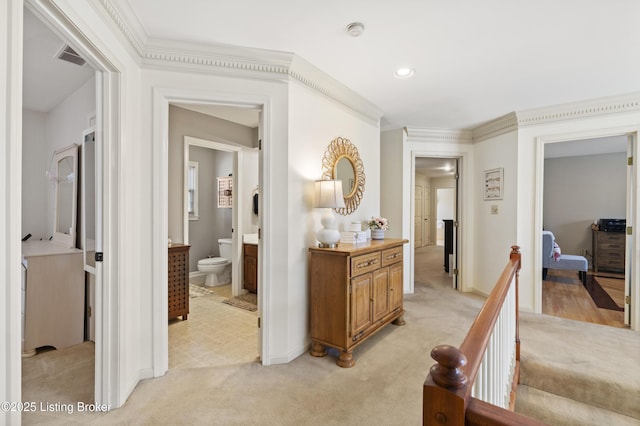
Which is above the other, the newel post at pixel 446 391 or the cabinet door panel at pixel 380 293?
the newel post at pixel 446 391

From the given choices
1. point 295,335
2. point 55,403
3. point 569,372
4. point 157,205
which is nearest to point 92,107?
point 157,205

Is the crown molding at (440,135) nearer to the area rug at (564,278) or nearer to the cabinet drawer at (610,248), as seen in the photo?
the area rug at (564,278)

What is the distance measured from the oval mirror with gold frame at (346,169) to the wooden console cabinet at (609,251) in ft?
17.0

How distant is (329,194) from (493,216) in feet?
A: 8.73

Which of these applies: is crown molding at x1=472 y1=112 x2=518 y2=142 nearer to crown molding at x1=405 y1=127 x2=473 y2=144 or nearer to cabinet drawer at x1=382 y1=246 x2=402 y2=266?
crown molding at x1=405 y1=127 x2=473 y2=144

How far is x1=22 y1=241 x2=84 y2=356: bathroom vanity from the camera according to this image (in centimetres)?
249

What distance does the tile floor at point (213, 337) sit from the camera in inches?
95.9

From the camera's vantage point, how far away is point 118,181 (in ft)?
6.14

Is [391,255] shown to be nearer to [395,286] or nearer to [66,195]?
[395,286]

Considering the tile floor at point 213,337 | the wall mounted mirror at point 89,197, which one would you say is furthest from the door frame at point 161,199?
the wall mounted mirror at point 89,197

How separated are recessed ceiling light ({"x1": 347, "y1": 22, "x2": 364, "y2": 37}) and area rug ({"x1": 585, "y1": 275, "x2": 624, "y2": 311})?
424 centimetres

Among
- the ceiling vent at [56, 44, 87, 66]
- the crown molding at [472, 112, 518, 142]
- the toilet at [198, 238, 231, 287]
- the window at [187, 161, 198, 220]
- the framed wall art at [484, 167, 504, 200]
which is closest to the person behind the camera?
the ceiling vent at [56, 44, 87, 66]

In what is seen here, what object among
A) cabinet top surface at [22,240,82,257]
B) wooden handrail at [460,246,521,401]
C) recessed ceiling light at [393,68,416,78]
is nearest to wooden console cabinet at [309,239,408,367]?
wooden handrail at [460,246,521,401]

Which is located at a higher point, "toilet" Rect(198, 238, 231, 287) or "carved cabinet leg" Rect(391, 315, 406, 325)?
"toilet" Rect(198, 238, 231, 287)
